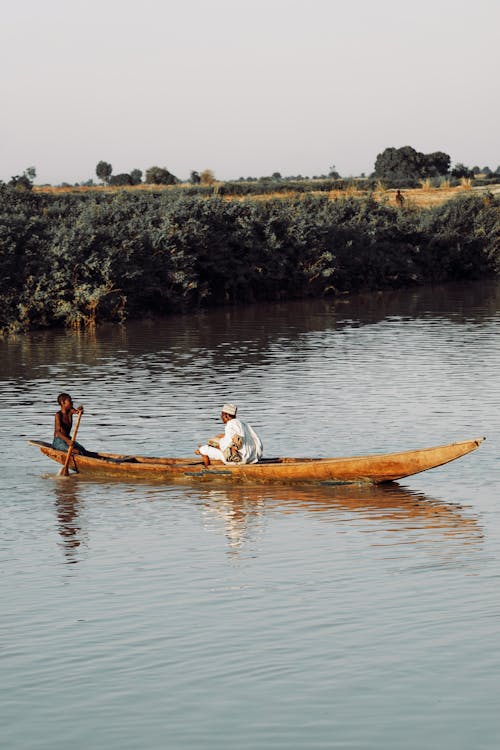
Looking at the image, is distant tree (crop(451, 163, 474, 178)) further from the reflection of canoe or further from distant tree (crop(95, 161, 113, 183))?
the reflection of canoe

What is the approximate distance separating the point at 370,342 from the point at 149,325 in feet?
30.2

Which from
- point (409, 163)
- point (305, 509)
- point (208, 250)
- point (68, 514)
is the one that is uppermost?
point (409, 163)

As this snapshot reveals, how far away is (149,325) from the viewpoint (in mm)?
42500

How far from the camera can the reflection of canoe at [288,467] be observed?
650 inches

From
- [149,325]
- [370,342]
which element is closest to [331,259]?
[149,325]

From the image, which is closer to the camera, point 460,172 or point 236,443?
point 236,443

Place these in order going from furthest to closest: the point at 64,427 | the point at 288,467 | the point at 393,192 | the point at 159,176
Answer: the point at 159,176
the point at 393,192
the point at 64,427
the point at 288,467

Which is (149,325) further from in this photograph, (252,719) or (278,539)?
(252,719)

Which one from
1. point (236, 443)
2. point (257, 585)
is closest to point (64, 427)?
point (236, 443)

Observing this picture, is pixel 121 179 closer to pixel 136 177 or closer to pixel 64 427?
pixel 136 177

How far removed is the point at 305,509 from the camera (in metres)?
16.2

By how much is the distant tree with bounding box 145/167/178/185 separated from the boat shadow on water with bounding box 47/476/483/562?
77.9 meters

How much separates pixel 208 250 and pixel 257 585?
3582cm

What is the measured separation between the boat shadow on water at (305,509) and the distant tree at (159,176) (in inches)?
3065
